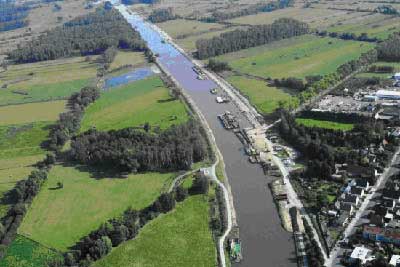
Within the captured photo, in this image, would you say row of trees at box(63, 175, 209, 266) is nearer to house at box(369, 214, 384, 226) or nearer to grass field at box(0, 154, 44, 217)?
grass field at box(0, 154, 44, 217)

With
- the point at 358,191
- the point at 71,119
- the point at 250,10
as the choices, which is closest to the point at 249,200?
the point at 358,191

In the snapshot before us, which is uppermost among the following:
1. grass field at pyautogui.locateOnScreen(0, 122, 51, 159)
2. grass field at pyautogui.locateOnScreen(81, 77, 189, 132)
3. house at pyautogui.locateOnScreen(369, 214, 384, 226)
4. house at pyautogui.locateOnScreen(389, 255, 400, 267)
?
grass field at pyautogui.locateOnScreen(81, 77, 189, 132)

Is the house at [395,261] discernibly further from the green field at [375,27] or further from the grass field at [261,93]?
the green field at [375,27]

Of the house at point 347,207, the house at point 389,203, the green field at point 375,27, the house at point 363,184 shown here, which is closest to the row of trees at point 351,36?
the green field at point 375,27

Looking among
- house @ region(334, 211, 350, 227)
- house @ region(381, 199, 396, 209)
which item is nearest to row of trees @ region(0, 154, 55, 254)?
house @ region(334, 211, 350, 227)

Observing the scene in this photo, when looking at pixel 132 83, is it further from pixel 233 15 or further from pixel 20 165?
pixel 233 15

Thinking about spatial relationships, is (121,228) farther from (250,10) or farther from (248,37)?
(250,10)
